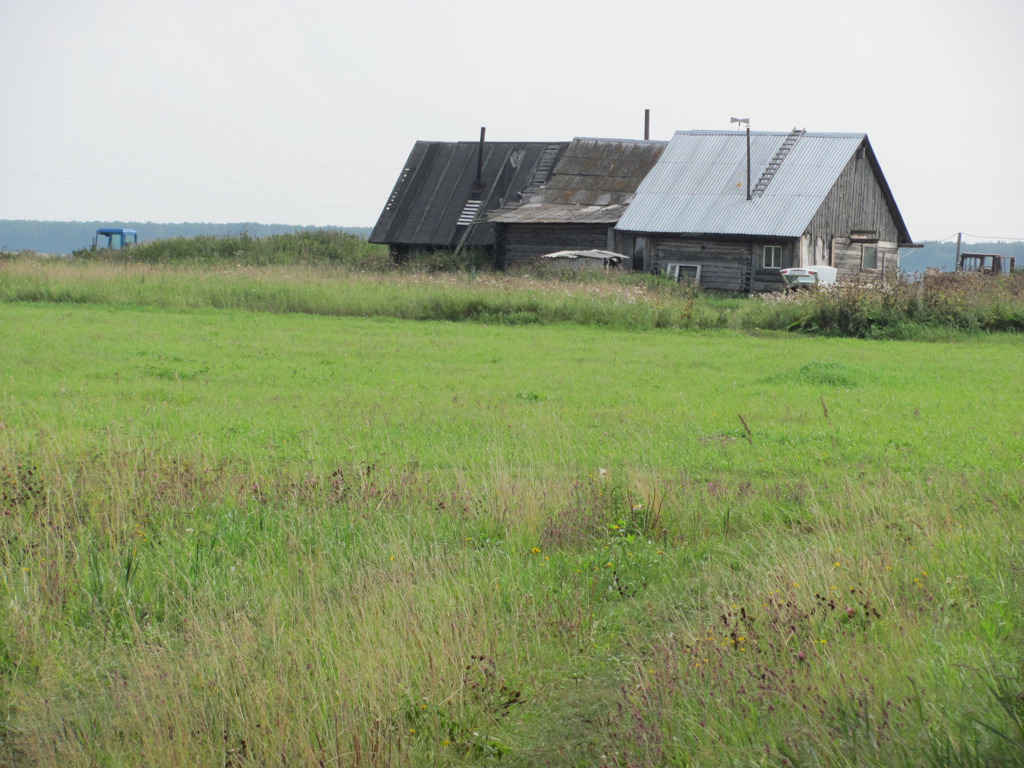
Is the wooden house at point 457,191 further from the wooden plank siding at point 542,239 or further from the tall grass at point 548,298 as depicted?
the tall grass at point 548,298

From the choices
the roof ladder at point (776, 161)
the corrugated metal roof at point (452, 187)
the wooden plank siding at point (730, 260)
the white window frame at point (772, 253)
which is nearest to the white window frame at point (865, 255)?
the roof ladder at point (776, 161)

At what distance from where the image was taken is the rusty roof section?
4238cm

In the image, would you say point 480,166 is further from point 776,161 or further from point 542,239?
point 776,161

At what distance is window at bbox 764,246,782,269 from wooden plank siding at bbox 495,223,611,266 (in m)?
6.88

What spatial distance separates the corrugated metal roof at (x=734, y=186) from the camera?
37906 millimetres

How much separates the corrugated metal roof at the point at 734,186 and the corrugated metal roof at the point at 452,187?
7223 millimetres

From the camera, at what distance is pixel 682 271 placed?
3941 cm

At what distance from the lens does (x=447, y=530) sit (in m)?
6.86

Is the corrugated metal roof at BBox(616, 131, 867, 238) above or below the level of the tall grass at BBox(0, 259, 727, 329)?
above

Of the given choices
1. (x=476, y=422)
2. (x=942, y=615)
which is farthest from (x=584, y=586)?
(x=476, y=422)

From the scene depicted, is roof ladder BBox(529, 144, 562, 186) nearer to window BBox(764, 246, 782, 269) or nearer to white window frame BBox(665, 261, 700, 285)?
white window frame BBox(665, 261, 700, 285)

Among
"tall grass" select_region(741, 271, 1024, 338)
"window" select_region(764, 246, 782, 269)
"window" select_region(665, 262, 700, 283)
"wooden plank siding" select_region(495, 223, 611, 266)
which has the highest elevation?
"wooden plank siding" select_region(495, 223, 611, 266)

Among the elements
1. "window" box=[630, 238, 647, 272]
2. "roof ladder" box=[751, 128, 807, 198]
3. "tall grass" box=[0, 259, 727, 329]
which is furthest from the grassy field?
"window" box=[630, 238, 647, 272]

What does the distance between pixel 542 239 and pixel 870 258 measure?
14687mm
